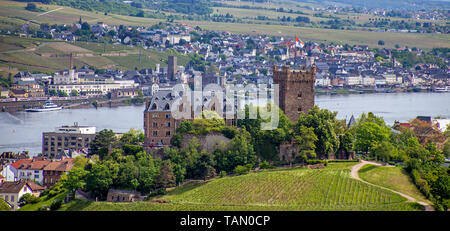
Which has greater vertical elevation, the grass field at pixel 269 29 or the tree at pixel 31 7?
the tree at pixel 31 7

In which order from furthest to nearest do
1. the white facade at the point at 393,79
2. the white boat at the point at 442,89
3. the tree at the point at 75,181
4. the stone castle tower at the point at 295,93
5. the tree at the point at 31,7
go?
1. the tree at the point at 31,7
2. the white facade at the point at 393,79
3. the white boat at the point at 442,89
4. the stone castle tower at the point at 295,93
5. the tree at the point at 75,181

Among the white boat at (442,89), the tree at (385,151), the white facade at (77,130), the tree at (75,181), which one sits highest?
the tree at (385,151)

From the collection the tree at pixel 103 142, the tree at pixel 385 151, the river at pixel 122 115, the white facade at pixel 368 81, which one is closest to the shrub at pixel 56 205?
the tree at pixel 103 142

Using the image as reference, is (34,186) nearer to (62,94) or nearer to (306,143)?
(306,143)

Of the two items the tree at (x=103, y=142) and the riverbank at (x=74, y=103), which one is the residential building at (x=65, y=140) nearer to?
the tree at (x=103, y=142)

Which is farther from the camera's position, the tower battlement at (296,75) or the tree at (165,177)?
the tower battlement at (296,75)

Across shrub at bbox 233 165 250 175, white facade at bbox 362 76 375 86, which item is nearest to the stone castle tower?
shrub at bbox 233 165 250 175
